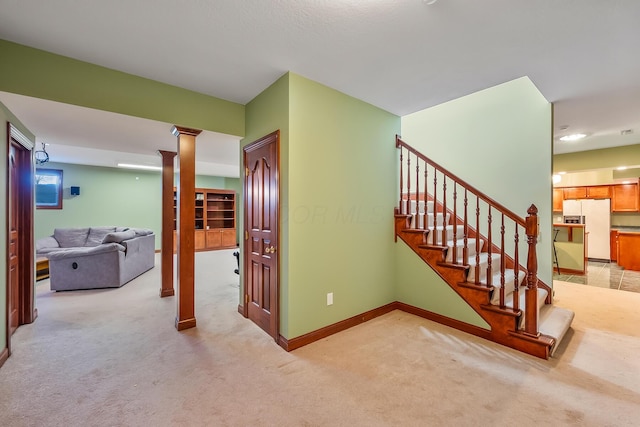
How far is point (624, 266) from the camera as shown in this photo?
5.95 meters

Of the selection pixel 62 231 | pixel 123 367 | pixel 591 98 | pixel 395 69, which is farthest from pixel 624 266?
pixel 62 231

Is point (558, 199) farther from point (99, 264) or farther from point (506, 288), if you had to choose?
point (99, 264)

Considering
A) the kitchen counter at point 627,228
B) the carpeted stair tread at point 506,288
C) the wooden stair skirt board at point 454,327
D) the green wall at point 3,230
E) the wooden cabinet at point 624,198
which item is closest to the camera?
the green wall at point 3,230

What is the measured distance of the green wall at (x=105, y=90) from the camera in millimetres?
2100

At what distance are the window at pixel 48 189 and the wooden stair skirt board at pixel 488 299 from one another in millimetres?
8039

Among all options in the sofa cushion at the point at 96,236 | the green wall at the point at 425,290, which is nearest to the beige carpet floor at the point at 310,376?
the green wall at the point at 425,290

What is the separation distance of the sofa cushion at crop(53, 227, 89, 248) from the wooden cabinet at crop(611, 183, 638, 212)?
41.4 feet

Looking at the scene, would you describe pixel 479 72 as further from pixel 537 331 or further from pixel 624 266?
pixel 624 266

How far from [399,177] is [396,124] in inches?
27.4

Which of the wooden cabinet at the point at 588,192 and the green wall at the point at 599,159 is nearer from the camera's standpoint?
the green wall at the point at 599,159

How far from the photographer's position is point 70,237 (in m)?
6.04

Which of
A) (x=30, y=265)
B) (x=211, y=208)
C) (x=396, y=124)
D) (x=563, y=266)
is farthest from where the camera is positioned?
(x=211, y=208)

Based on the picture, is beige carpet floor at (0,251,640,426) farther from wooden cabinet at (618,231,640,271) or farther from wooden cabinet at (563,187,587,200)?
wooden cabinet at (563,187,587,200)

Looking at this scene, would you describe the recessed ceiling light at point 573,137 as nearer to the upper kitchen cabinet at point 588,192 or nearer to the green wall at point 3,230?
the upper kitchen cabinet at point 588,192
